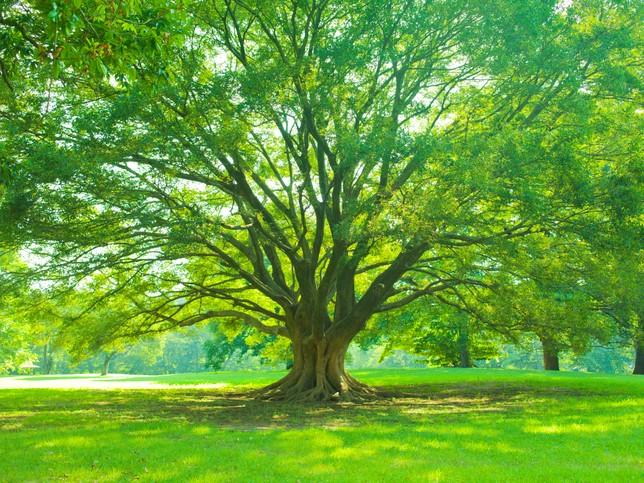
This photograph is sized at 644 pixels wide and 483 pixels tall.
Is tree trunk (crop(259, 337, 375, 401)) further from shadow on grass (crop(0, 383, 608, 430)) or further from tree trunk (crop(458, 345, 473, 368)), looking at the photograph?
tree trunk (crop(458, 345, 473, 368))

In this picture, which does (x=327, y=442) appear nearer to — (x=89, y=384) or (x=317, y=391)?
(x=317, y=391)

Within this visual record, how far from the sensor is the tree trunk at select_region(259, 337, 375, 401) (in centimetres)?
1886

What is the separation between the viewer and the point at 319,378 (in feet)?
63.2

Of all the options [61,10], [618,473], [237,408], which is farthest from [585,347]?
[61,10]

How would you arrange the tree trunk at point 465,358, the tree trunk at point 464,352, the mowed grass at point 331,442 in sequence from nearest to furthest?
the mowed grass at point 331,442 < the tree trunk at point 464,352 < the tree trunk at point 465,358

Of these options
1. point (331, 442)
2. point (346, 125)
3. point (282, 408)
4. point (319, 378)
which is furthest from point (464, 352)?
point (331, 442)

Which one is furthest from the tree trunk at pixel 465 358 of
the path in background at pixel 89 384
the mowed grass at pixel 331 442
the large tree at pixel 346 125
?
the large tree at pixel 346 125

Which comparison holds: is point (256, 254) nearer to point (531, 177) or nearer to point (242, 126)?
point (242, 126)

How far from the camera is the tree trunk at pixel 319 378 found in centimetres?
1886

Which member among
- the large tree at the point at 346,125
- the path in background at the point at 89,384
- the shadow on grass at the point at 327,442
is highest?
the large tree at the point at 346,125

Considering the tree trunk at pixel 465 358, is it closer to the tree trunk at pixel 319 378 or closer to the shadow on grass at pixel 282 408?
the shadow on grass at pixel 282 408

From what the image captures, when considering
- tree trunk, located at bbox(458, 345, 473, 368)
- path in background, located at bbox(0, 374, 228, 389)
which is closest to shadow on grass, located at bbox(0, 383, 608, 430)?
path in background, located at bbox(0, 374, 228, 389)

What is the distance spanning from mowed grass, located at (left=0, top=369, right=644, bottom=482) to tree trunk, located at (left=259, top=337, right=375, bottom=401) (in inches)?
61.9

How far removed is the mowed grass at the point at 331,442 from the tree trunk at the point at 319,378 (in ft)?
5.16
